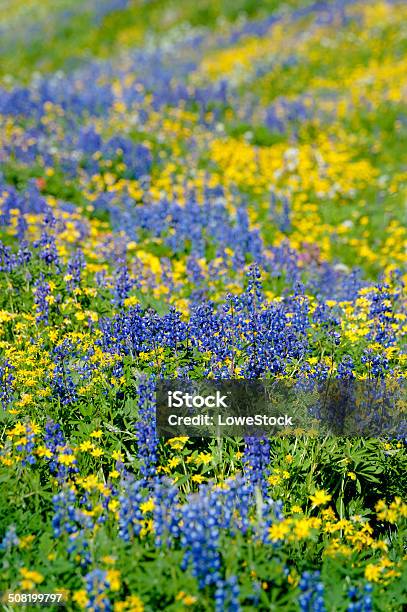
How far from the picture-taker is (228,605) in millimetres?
2703

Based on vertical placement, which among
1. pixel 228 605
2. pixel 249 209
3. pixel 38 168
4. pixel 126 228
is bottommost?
pixel 228 605

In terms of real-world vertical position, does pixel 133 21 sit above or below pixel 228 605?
above

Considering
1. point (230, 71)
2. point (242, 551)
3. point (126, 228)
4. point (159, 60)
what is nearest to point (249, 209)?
point (126, 228)

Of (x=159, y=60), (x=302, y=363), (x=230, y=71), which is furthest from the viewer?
(x=159, y=60)

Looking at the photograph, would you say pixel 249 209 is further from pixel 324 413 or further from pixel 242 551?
pixel 242 551

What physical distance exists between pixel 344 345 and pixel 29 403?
2.26 metres

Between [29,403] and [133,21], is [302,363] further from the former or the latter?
[133,21]

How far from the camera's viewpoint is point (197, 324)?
14.7ft

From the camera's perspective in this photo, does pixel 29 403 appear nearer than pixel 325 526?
No

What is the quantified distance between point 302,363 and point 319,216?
5.21 metres

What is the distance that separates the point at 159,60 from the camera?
16.5 metres

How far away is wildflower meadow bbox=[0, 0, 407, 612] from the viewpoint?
2.96 metres

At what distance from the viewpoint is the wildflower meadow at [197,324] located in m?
2.96

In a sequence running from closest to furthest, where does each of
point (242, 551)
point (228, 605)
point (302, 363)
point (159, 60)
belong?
point (228, 605), point (242, 551), point (302, 363), point (159, 60)
